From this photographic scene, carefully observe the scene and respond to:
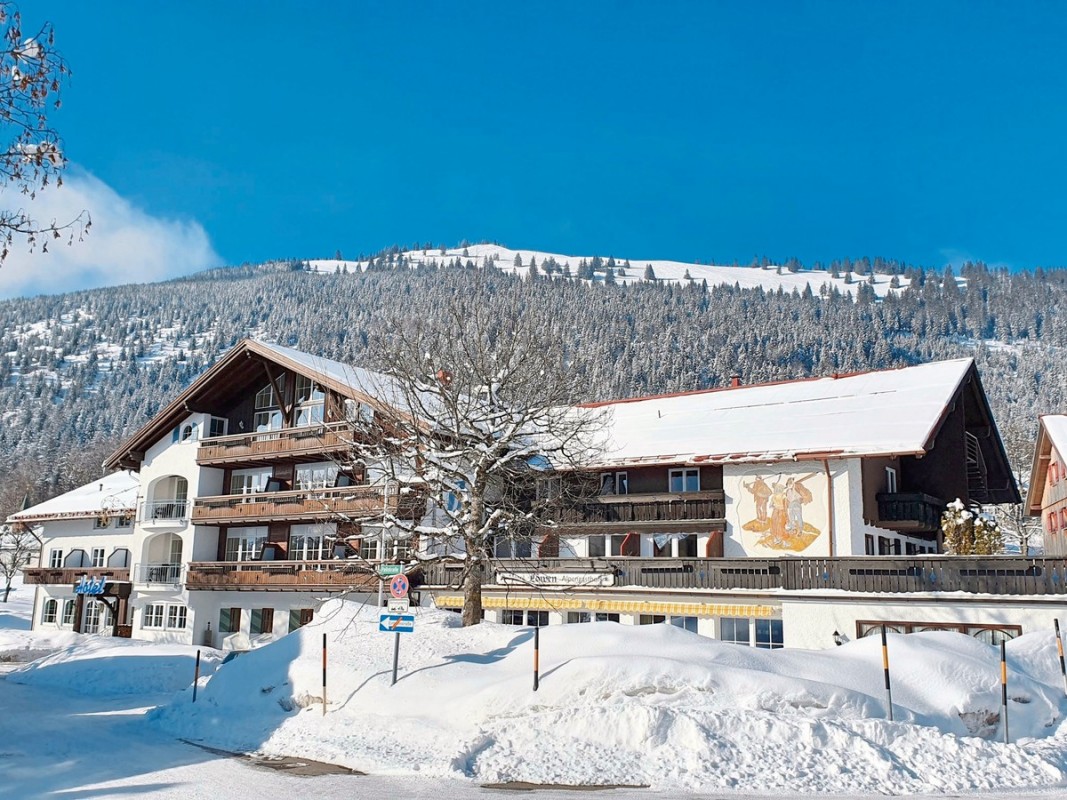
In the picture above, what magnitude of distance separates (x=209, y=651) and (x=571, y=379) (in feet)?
67.6

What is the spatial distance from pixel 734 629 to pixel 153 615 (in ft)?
93.0

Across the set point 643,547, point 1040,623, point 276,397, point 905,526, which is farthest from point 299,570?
point 1040,623

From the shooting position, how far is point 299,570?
3878 centimetres

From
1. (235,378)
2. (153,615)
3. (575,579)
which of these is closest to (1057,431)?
(575,579)

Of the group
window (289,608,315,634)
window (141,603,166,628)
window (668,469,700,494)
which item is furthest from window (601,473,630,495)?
window (141,603,166,628)

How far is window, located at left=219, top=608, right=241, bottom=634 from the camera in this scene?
4222 cm

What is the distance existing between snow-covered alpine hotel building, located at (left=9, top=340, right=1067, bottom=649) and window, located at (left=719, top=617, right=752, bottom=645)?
0.06 m

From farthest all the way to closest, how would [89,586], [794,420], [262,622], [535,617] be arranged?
[89,586], [262,622], [794,420], [535,617]

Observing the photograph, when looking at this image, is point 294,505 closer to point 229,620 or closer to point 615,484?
point 229,620

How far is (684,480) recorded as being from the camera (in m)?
35.6

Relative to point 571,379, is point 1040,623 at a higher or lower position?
lower

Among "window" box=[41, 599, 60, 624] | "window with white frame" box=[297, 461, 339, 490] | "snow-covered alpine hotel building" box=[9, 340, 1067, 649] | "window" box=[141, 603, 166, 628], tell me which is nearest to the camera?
"snow-covered alpine hotel building" box=[9, 340, 1067, 649]

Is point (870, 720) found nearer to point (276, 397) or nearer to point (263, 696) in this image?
point (263, 696)

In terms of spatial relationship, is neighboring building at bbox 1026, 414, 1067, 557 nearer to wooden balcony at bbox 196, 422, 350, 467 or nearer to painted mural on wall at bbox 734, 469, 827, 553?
painted mural on wall at bbox 734, 469, 827, 553
